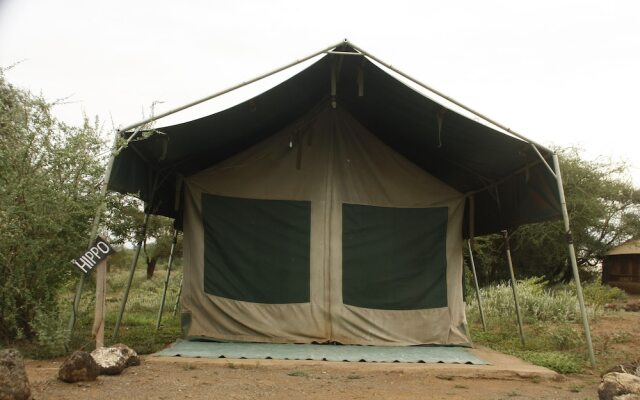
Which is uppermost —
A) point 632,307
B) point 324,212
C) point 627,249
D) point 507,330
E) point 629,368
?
point 627,249

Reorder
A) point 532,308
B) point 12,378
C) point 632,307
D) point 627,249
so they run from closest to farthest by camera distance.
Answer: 1. point 12,378
2. point 532,308
3. point 632,307
4. point 627,249

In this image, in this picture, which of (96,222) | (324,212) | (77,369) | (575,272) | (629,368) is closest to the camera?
(77,369)

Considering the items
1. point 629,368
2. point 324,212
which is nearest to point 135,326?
point 324,212

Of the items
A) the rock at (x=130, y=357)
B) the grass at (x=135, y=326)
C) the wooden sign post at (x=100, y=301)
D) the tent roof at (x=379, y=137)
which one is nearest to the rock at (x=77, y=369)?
the rock at (x=130, y=357)

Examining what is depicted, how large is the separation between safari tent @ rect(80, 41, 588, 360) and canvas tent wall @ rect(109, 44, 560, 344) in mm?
14

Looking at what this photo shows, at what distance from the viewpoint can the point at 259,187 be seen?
713cm

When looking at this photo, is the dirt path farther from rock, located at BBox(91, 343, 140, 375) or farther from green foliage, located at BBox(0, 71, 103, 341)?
green foliage, located at BBox(0, 71, 103, 341)

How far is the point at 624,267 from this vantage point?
2030cm

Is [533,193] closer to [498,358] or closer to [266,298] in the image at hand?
[498,358]

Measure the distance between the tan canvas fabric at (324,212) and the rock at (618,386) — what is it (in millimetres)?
3130

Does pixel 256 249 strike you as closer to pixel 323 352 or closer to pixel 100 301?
pixel 323 352

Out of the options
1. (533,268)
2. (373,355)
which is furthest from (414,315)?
(533,268)

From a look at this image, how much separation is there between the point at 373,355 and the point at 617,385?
2.62 metres

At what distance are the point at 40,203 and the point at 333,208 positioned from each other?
10.9 feet
